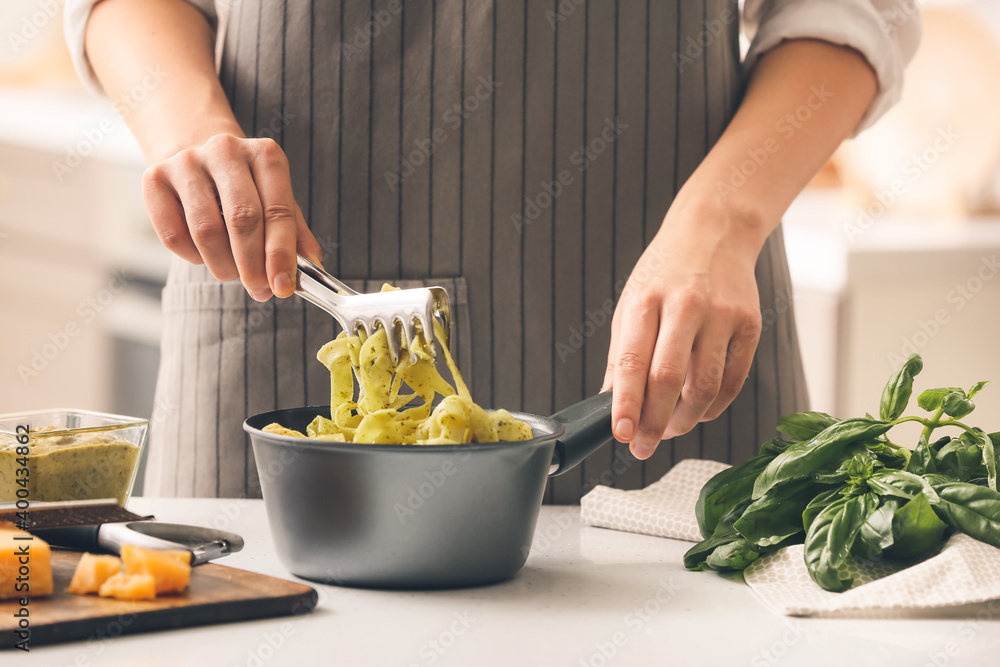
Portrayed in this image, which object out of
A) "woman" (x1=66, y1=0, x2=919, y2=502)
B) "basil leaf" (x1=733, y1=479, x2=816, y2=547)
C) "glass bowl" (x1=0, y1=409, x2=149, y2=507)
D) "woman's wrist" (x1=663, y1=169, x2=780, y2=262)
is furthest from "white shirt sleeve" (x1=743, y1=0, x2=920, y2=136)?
"glass bowl" (x1=0, y1=409, x2=149, y2=507)

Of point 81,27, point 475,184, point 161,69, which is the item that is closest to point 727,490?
point 475,184

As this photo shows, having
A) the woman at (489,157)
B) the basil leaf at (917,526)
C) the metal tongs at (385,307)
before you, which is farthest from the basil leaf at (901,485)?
the woman at (489,157)

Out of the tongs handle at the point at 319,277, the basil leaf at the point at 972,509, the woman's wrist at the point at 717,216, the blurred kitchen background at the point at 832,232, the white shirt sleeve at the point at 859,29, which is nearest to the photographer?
the basil leaf at the point at 972,509

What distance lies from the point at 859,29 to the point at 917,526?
633mm

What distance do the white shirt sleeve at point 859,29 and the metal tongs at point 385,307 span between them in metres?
0.62

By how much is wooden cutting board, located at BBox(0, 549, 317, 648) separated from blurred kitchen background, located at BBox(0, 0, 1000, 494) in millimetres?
1675

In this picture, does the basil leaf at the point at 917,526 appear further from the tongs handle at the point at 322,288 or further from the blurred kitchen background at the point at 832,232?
the blurred kitchen background at the point at 832,232

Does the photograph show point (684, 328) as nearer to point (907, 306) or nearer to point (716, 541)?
point (716, 541)

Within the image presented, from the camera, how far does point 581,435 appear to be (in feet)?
2.40

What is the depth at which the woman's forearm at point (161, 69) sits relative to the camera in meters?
0.92

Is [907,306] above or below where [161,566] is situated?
above

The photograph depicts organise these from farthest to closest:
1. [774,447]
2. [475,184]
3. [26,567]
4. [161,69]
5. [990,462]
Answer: [475,184] → [161,69] → [774,447] → [990,462] → [26,567]

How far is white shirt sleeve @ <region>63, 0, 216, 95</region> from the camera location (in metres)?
1.09

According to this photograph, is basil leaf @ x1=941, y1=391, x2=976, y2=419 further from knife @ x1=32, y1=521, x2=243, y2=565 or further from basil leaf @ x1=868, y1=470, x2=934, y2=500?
knife @ x1=32, y1=521, x2=243, y2=565
